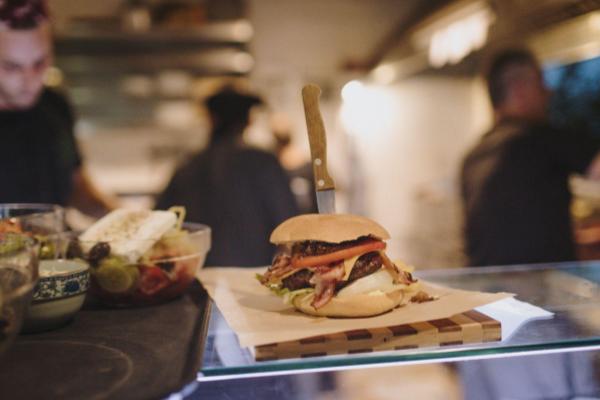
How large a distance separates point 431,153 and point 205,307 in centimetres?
449

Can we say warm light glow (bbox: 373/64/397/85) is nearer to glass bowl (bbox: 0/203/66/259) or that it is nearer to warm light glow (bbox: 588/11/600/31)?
warm light glow (bbox: 588/11/600/31)

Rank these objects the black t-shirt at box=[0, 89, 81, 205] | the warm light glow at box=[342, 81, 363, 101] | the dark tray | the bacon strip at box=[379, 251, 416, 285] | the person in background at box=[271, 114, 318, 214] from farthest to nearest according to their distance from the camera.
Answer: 1. the warm light glow at box=[342, 81, 363, 101]
2. the person in background at box=[271, 114, 318, 214]
3. the black t-shirt at box=[0, 89, 81, 205]
4. the bacon strip at box=[379, 251, 416, 285]
5. the dark tray

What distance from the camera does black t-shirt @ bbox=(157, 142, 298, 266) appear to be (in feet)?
9.09

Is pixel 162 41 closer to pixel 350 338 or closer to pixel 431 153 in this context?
pixel 431 153

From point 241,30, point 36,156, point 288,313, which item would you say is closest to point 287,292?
point 288,313

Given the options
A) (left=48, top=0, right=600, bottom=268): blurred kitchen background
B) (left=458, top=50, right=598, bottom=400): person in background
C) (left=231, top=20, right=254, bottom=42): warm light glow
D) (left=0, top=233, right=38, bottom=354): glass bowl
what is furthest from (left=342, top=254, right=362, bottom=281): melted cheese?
(left=231, top=20, right=254, bottom=42): warm light glow

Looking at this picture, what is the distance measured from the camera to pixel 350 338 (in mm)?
995

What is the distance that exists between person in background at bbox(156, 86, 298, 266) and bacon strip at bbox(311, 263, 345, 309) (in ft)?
5.19

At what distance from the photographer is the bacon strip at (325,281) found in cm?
112

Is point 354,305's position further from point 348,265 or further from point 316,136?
point 316,136

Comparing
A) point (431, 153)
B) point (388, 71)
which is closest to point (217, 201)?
point (388, 71)

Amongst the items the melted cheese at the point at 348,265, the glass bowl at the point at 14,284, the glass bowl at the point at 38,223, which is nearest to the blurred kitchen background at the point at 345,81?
the glass bowl at the point at 38,223

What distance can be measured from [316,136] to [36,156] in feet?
5.56

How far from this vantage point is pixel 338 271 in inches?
45.6
